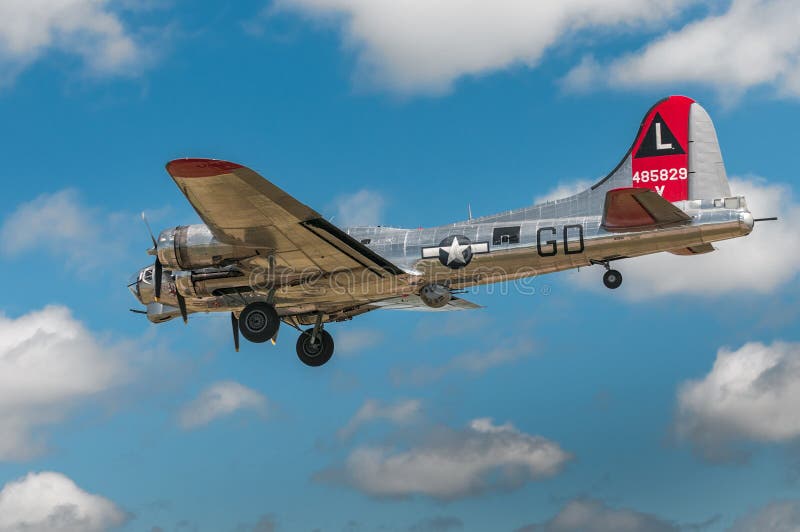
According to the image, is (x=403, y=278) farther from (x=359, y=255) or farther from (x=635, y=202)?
(x=635, y=202)

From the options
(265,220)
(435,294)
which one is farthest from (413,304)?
(265,220)

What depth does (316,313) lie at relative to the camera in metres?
27.1

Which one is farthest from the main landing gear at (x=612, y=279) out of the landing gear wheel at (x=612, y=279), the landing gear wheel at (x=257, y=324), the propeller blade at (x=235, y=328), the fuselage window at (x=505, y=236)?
the propeller blade at (x=235, y=328)

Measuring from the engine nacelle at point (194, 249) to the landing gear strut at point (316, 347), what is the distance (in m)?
4.16

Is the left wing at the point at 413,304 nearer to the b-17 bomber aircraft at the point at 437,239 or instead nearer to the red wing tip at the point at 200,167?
the b-17 bomber aircraft at the point at 437,239

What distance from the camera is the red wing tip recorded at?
66.8 feet

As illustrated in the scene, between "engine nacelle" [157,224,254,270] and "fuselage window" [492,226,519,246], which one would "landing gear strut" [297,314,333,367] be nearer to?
"engine nacelle" [157,224,254,270]

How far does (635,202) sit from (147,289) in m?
12.4

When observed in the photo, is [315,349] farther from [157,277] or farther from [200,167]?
[200,167]

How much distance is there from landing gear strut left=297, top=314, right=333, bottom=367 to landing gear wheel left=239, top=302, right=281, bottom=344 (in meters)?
2.89

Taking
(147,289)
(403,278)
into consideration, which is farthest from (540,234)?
(147,289)

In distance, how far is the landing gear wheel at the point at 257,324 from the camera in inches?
954

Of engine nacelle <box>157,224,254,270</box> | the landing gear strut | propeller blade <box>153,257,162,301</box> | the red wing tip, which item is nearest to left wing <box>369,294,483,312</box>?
the landing gear strut

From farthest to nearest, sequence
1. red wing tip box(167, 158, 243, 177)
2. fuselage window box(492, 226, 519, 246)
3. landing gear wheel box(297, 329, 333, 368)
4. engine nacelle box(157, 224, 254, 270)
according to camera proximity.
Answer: landing gear wheel box(297, 329, 333, 368), engine nacelle box(157, 224, 254, 270), fuselage window box(492, 226, 519, 246), red wing tip box(167, 158, 243, 177)
